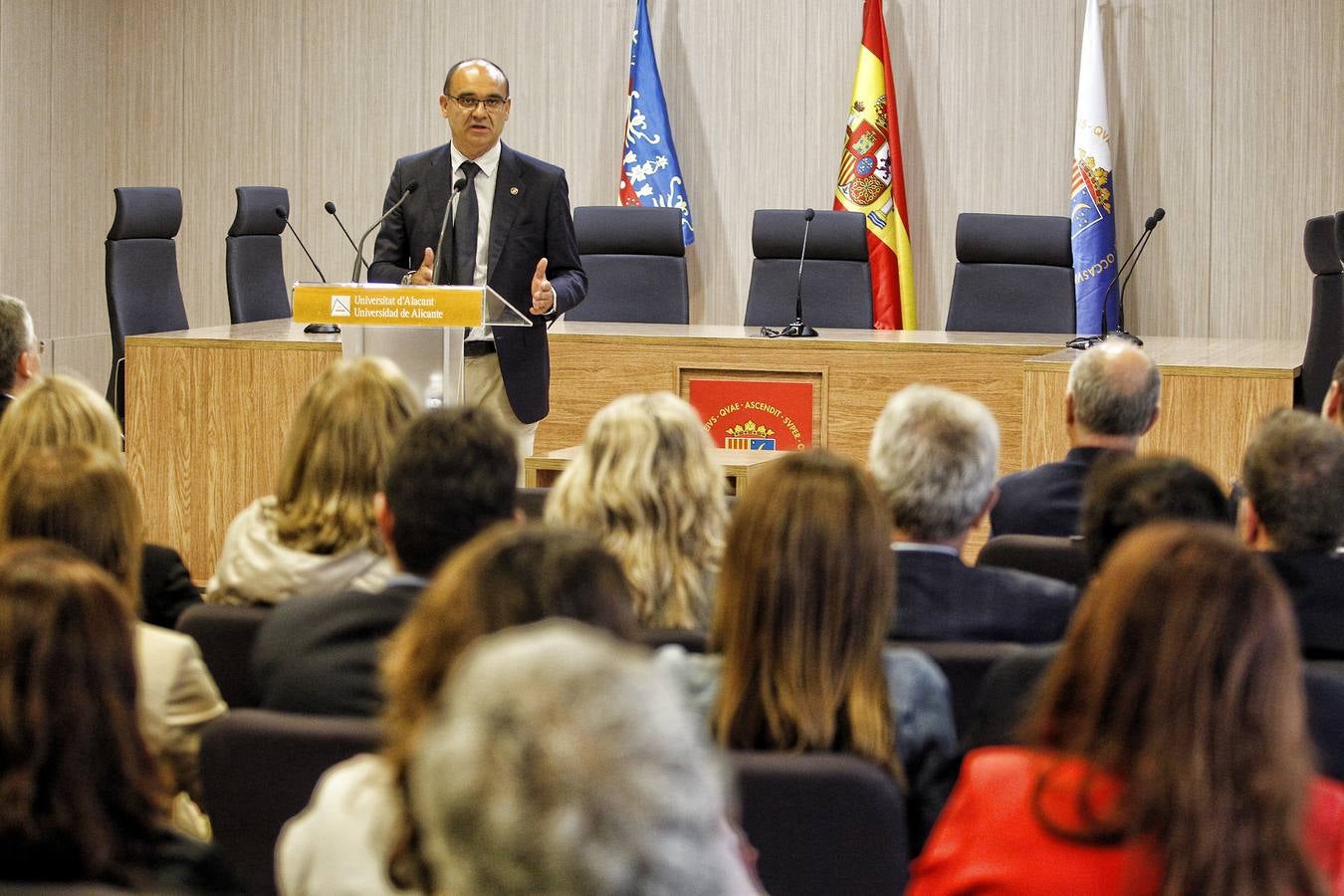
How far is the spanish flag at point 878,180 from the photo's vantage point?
873 centimetres

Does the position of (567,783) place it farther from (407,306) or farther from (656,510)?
(407,306)

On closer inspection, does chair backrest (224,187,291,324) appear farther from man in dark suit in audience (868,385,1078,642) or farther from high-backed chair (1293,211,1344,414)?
man in dark suit in audience (868,385,1078,642)

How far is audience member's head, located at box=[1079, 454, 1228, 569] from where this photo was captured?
2.29 metres

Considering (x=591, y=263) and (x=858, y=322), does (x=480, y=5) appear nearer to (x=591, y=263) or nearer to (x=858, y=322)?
(x=591, y=263)

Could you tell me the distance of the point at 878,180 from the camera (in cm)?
871

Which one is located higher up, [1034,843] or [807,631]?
[807,631]

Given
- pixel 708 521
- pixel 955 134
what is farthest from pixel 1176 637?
pixel 955 134

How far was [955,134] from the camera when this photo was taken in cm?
899

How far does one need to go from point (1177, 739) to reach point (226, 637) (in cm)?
155

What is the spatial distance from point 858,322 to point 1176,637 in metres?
6.29

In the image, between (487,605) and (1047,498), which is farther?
(1047,498)

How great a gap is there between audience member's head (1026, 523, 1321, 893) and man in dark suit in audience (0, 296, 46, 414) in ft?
9.72

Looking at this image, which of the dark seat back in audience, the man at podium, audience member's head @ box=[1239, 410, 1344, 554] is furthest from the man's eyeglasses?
the dark seat back in audience

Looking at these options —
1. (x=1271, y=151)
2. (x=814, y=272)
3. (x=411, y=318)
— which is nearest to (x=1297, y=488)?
(x=411, y=318)
